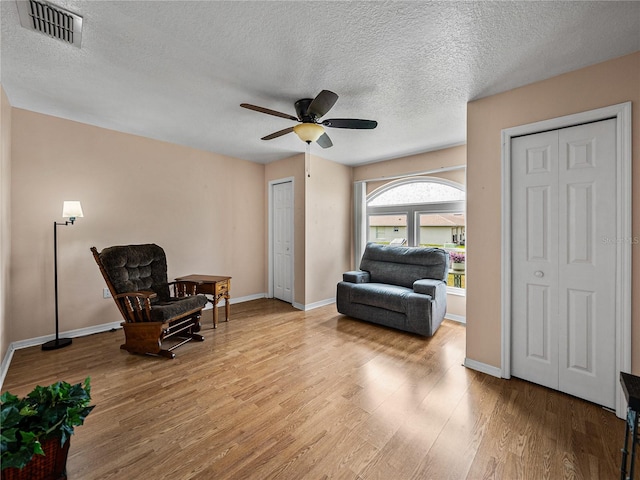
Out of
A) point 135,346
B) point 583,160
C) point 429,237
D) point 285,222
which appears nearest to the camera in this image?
point 583,160

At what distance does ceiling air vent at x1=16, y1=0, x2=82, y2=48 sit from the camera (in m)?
1.56

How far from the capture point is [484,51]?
1.92 m

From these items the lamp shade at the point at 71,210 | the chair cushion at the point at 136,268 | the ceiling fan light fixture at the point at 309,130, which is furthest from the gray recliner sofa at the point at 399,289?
the lamp shade at the point at 71,210

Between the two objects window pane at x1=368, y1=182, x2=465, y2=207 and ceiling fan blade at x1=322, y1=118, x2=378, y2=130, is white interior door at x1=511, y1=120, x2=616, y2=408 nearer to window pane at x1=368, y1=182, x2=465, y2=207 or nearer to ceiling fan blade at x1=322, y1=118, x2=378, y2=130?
ceiling fan blade at x1=322, y1=118, x2=378, y2=130

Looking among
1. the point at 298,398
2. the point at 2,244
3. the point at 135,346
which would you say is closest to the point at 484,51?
the point at 298,398

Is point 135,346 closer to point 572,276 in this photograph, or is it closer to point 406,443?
point 406,443

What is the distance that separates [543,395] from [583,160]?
1839 millimetres

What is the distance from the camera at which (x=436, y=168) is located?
4184mm

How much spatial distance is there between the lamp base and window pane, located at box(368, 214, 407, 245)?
449 cm

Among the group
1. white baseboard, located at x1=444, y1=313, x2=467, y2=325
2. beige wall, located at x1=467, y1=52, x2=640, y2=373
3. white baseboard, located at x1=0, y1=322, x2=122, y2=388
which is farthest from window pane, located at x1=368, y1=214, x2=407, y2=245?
white baseboard, located at x1=0, y1=322, x2=122, y2=388

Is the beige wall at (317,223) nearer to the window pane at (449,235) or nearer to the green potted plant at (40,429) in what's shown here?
the window pane at (449,235)

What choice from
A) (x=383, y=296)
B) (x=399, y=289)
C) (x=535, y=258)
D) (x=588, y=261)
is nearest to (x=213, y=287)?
(x=383, y=296)

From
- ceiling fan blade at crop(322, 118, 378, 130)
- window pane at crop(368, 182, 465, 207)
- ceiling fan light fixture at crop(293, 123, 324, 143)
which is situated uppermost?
ceiling fan blade at crop(322, 118, 378, 130)

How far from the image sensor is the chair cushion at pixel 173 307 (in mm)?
2782
